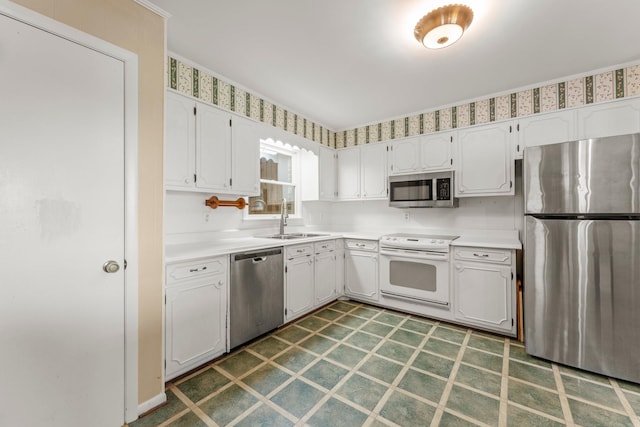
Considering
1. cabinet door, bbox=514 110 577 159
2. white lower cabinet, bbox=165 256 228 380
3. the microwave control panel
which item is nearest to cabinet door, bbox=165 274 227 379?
white lower cabinet, bbox=165 256 228 380

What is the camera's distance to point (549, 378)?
1.94 m

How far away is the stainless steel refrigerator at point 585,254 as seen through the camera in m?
1.88

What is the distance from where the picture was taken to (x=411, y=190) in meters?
3.37

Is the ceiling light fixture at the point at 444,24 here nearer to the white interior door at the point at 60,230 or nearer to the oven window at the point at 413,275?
the white interior door at the point at 60,230

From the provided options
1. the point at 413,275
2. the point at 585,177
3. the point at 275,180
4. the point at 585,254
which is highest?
the point at 275,180

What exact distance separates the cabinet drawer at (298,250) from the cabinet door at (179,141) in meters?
1.12

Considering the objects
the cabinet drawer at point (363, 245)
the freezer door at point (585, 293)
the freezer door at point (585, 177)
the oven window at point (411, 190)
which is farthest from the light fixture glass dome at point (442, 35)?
the cabinet drawer at point (363, 245)

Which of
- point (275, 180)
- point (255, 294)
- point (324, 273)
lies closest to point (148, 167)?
point (255, 294)

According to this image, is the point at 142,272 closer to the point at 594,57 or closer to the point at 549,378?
the point at 549,378

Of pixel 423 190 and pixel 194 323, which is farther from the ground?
pixel 423 190

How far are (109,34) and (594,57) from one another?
361 cm

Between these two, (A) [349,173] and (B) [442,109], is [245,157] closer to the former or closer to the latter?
(A) [349,173]

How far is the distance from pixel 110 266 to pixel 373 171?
3153mm

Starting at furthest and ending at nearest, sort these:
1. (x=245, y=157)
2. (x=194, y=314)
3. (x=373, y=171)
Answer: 1. (x=373, y=171)
2. (x=245, y=157)
3. (x=194, y=314)
